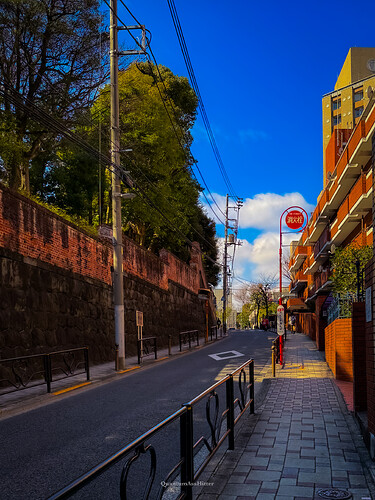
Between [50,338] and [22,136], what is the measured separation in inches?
360

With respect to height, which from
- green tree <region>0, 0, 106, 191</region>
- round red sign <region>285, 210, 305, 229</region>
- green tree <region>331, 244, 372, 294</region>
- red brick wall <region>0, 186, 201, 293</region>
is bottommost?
green tree <region>331, 244, 372, 294</region>

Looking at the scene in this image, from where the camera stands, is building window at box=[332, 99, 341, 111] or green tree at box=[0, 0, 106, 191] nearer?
green tree at box=[0, 0, 106, 191]

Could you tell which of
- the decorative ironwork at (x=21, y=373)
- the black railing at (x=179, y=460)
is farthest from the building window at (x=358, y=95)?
the black railing at (x=179, y=460)

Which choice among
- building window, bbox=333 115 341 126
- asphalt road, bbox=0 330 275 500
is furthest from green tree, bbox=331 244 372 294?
building window, bbox=333 115 341 126

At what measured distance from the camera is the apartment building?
907cm

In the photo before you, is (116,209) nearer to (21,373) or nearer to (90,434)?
(21,373)

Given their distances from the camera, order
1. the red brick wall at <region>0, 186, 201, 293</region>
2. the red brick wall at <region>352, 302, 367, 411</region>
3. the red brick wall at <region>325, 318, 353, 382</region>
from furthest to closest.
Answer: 1. the red brick wall at <region>0, 186, 201, 293</region>
2. the red brick wall at <region>325, 318, 353, 382</region>
3. the red brick wall at <region>352, 302, 367, 411</region>

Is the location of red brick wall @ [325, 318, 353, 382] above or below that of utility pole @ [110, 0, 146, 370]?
below

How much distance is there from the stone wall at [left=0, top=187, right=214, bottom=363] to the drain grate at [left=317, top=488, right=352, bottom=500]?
1072cm

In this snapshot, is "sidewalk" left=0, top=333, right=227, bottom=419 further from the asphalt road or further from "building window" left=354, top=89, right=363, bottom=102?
"building window" left=354, top=89, right=363, bottom=102

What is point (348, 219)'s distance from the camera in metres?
31.0

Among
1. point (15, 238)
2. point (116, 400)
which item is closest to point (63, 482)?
point (116, 400)

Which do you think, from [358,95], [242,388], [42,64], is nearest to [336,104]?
[358,95]

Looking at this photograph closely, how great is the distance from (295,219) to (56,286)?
18166 mm
